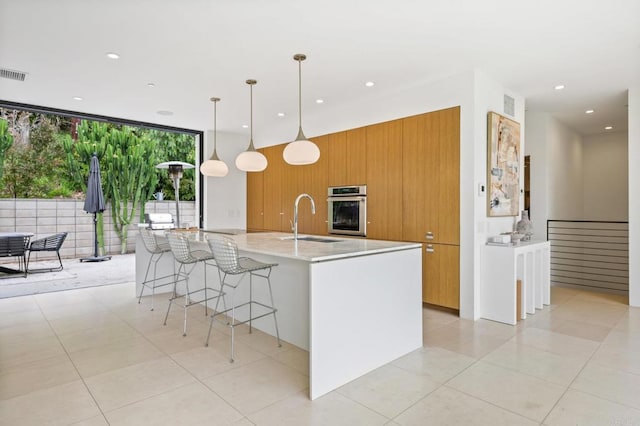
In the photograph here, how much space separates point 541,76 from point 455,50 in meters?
1.33

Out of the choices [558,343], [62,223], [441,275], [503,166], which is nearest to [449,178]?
[503,166]

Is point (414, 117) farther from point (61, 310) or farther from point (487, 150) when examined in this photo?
point (61, 310)

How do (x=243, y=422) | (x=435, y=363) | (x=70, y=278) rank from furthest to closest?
(x=70, y=278) → (x=435, y=363) → (x=243, y=422)

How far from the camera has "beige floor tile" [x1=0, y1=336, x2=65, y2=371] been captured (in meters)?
2.79

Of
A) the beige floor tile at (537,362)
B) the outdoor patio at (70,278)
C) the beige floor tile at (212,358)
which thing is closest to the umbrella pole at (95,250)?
the outdoor patio at (70,278)

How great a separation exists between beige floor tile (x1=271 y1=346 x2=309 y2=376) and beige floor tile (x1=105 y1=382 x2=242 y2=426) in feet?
2.09

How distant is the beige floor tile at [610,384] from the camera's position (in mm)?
2230

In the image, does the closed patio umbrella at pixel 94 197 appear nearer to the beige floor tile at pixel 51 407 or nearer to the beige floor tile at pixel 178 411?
the beige floor tile at pixel 51 407

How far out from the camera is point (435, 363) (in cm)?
273

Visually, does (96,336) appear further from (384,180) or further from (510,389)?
(384,180)

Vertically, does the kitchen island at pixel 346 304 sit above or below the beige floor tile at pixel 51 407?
above

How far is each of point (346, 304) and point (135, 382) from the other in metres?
1.51

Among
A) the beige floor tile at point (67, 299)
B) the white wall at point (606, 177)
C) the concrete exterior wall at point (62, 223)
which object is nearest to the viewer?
the beige floor tile at point (67, 299)

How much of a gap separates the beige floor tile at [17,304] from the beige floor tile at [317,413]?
3.73 meters
